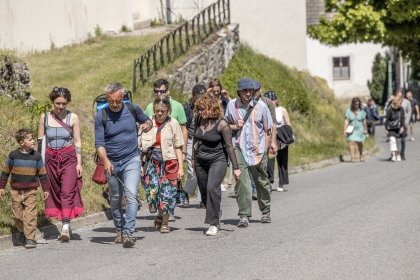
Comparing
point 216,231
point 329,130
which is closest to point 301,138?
point 329,130

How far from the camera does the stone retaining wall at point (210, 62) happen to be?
23188 mm

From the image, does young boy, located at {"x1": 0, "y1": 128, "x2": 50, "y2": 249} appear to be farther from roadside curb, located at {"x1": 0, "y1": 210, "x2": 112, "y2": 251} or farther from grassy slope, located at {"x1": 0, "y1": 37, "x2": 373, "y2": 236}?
grassy slope, located at {"x1": 0, "y1": 37, "x2": 373, "y2": 236}

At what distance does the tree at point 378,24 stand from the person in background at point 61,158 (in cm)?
2519

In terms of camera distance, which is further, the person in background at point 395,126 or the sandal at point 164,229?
the person in background at point 395,126

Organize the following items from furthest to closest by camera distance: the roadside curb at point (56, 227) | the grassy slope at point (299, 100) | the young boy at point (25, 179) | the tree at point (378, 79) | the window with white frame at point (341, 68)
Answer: the window with white frame at point (341, 68) < the tree at point (378, 79) < the grassy slope at point (299, 100) < the roadside curb at point (56, 227) < the young boy at point (25, 179)

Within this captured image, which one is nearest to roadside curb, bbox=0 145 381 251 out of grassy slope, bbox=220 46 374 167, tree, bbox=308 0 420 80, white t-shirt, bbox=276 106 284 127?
white t-shirt, bbox=276 106 284 127

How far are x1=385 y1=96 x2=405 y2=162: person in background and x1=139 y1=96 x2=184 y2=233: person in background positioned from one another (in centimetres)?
1271

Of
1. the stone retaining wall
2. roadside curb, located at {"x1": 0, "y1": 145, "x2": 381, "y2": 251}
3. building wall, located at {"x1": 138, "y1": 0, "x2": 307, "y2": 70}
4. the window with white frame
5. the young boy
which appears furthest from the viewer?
the window with white frame

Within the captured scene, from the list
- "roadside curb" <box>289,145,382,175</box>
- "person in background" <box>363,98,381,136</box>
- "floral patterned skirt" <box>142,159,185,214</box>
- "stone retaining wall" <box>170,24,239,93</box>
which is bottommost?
"roadside curb" <box>289,145,382,175</box>

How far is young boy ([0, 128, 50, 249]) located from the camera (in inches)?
419

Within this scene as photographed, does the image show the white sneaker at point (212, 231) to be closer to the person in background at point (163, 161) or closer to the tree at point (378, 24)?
the person in background at point (163, 161)

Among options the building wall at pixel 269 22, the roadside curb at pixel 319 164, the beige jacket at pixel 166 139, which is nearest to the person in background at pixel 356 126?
the roadside curb at pixel 319 164

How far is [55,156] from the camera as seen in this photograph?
11.2 metres

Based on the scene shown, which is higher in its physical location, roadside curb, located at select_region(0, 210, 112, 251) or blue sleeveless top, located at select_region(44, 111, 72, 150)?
blue sleeveless top, located at select_region(44, 111, 72, 150)
